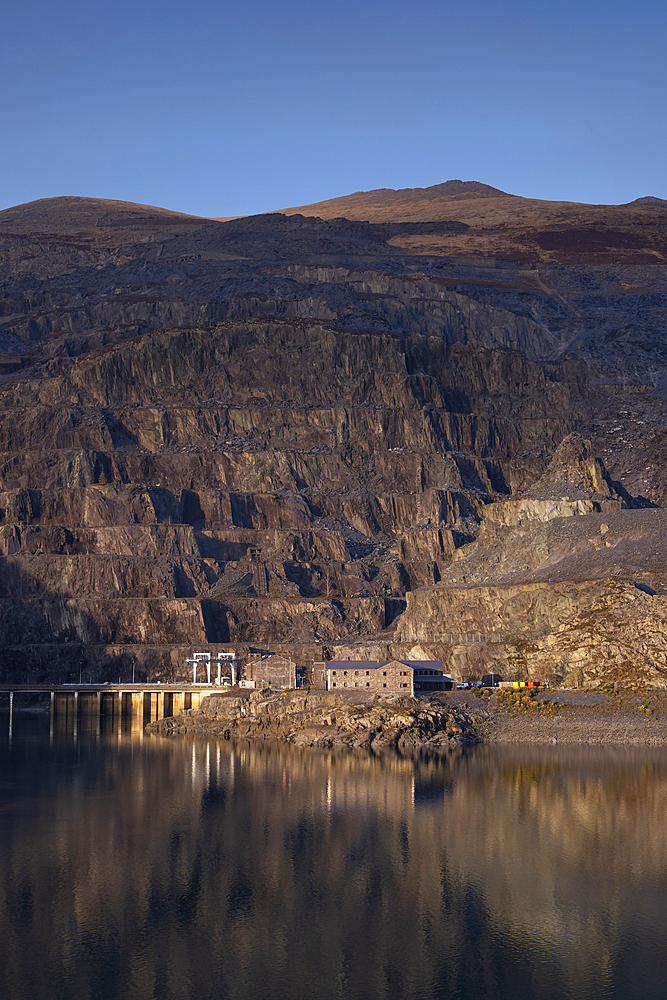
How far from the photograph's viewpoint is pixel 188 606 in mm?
160000

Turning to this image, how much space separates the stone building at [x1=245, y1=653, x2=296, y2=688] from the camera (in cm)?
14138

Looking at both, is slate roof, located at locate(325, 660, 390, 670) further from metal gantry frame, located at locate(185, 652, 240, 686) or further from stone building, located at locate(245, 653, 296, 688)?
metal gantry frame, located at locate(185, 652, 240, 686)

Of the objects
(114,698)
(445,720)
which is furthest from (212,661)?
(445,720)

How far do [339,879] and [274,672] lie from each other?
77.2 metres

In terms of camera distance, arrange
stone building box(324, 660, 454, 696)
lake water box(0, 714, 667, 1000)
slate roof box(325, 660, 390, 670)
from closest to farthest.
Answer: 1. lake water box(0, 714, 667, 1000)
2. stone building box(324, 660, 454, 696)
3. slate roof box(325, 660, 390, 670)

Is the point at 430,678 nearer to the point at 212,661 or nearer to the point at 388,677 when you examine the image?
the point at 388,677

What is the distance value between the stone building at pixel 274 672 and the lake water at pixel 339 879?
124 ft

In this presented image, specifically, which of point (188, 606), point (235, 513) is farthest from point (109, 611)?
point (235, 513)

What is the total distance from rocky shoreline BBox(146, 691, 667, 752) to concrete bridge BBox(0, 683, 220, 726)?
2033cm

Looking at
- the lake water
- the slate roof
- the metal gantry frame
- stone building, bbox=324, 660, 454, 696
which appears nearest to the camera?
the lake water

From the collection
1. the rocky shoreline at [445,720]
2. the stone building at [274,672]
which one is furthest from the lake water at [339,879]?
the stone building at [274,672]

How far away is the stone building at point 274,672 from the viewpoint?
464ft

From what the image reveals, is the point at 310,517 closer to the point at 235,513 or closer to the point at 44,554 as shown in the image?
the point at 235,513

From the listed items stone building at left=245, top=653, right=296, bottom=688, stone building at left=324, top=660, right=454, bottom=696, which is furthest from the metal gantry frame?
stone building at left=324, top=660, right=454, bottom=696
